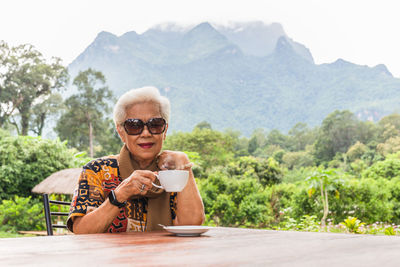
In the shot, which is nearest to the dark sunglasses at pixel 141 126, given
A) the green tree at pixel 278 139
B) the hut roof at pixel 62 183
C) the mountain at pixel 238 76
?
the hut roof at pixel 62 183

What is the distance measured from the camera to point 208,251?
0.78 m

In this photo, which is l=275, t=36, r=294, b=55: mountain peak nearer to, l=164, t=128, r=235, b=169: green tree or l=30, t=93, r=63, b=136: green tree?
l=164, t=128, r=235, b=169: green tree

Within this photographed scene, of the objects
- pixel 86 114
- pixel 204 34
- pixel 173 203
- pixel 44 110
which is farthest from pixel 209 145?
pixel 204 34

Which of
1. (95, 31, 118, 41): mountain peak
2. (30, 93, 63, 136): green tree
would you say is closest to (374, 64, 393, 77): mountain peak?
(95, 31, 118, 41): mountain peak

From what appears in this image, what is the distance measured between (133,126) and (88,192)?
0.28 meters

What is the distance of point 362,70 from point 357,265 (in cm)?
6323

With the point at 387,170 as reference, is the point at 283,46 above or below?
above

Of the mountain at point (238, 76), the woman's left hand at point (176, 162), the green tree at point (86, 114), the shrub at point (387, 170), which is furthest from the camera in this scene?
the mountain at point (238, 76)

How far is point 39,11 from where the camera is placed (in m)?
47.6

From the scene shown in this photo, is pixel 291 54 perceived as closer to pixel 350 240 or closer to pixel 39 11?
pixel 39 11

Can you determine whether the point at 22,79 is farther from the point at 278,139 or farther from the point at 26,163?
the point at 278,139

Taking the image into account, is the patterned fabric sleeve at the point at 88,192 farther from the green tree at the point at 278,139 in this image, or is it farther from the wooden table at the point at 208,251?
the green tree at the point at 278,139

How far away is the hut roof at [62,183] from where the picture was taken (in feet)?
21.5

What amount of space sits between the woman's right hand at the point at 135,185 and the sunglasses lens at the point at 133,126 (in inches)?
12.0
